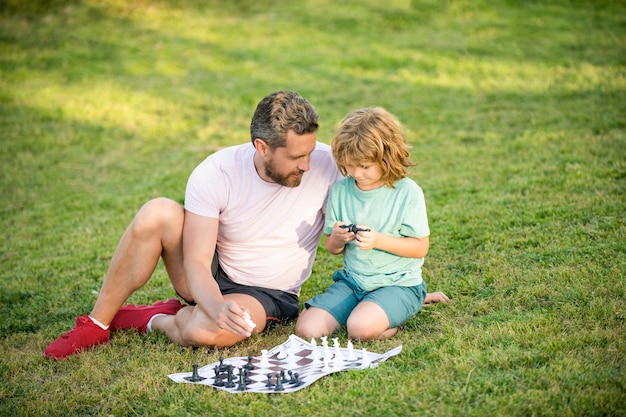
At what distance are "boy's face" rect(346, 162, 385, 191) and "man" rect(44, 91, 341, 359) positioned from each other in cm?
35

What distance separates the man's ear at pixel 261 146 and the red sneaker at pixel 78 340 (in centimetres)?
186

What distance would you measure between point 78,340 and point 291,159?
83.7 inches

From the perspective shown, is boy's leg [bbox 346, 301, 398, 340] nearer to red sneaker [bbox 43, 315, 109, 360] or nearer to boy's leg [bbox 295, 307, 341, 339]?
boy's leg [bbox 295, 307, 341, 339]

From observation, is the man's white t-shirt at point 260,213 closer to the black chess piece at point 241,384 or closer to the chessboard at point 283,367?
the chessboard at point 283,367

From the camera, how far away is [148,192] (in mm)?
9602

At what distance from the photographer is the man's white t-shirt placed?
5162mm

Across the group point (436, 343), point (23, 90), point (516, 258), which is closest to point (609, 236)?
point (516, 258)

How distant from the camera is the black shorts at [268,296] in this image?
5.25 meters

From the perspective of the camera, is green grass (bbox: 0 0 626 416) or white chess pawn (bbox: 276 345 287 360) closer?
green grass (bbox: 0 0 626 416)

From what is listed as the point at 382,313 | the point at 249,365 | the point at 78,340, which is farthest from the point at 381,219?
the point at 78,340

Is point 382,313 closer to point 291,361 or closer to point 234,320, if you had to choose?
point 291,361

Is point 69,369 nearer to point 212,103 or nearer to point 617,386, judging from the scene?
point 617,386

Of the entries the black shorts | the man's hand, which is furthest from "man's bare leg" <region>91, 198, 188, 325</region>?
the man's hand

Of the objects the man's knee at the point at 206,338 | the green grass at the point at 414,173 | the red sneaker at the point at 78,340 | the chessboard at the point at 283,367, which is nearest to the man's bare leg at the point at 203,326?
the man's knee at the point at 206,338
